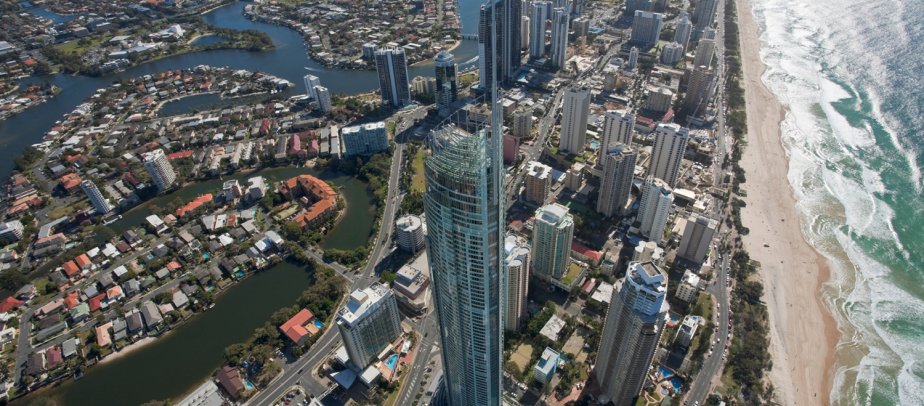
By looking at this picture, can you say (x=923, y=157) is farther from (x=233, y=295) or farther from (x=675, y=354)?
(x=233, y=295)

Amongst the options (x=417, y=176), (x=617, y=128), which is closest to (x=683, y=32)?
(x=617, y=128)

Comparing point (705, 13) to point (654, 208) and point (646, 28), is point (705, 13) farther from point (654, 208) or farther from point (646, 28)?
point (654, 208)

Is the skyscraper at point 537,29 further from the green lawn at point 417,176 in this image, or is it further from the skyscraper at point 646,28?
the green lawn at point 417,176

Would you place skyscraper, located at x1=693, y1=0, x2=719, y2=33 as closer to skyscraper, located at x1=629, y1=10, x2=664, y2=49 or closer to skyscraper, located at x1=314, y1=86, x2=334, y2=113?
skyscraper, located at x1=629, y1=10, x2=664, y2=49

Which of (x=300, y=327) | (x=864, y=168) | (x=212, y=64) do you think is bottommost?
(x=300, y=327)

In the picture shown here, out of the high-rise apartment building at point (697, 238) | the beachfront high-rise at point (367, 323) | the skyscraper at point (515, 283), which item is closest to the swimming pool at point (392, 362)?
the beachfront high-rise at point (367, 323)

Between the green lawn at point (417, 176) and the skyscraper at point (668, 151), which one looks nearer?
the skyscraper at point (668, 151)

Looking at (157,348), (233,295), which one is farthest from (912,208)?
(157,348)
